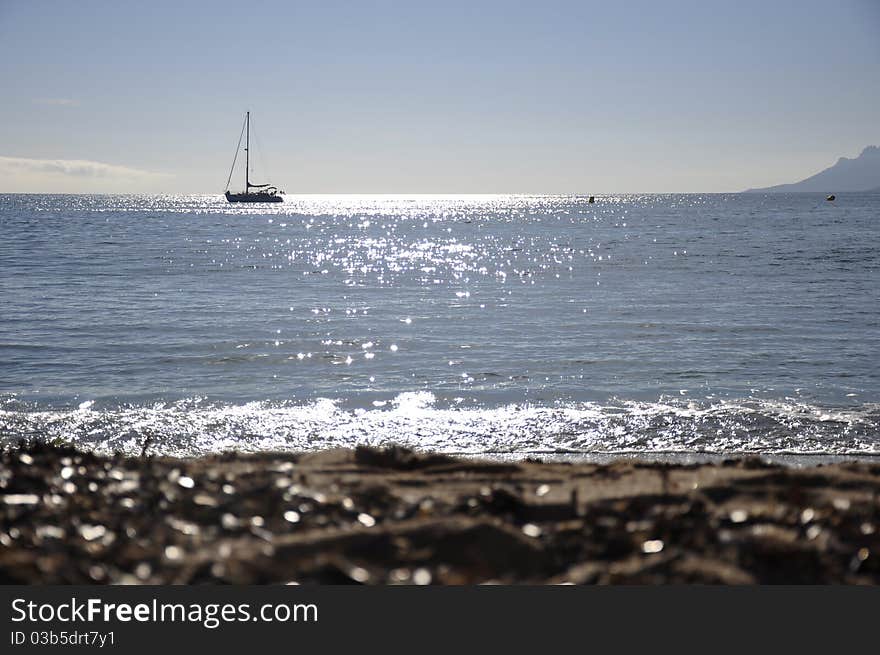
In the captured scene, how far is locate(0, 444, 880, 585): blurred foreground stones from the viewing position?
368 centimetres

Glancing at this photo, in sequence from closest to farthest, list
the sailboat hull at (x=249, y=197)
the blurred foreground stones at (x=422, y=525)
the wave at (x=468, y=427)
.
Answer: the blurred foreground stones at (x=422, y=525)
the wave at (x=468, y=427)
the sailboat hull at (x=249, y=197)

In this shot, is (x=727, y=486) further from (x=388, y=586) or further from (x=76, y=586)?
(x=76, y=586)

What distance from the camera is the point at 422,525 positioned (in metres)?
4.16

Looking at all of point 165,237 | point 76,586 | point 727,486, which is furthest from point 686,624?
point 165,237

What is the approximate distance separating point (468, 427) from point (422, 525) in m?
6.00

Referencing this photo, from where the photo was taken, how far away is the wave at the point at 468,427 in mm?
9258

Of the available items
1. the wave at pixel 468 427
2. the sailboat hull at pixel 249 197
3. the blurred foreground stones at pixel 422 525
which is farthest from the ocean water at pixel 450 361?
the sailboat hull at pixel 249 197

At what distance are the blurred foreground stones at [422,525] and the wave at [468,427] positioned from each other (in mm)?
3067

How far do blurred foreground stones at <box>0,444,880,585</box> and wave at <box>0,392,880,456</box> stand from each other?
3.07m

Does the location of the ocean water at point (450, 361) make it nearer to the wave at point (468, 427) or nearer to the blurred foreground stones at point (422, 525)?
the wave at point (468, 427)

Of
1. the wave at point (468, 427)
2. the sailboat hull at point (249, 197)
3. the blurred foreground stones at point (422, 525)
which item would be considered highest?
the sailboat hull at point (249, 197)

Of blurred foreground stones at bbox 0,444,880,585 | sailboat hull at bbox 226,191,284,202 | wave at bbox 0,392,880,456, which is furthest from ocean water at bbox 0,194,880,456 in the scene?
sailboat hull at bbox 226,191,284,202

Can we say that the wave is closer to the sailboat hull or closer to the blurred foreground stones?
the blurred foreground stones

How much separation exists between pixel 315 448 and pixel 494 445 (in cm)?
231
